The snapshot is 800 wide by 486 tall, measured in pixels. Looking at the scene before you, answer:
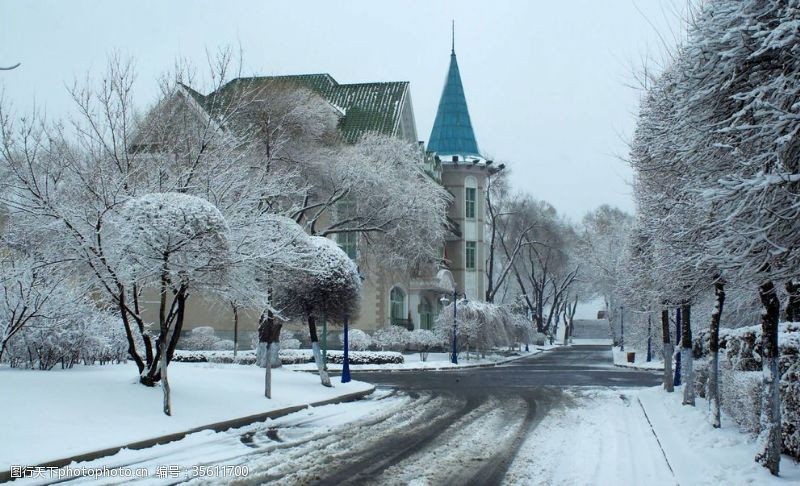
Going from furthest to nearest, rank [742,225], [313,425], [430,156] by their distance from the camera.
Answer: [430,156], [313,425], [742,225]

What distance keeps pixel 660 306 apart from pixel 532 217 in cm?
5094

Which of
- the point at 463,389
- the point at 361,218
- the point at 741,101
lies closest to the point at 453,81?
the point at 361,218

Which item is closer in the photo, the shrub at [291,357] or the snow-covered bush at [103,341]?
the snow-covered bush at [103,341]

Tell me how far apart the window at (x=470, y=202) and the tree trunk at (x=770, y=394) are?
46.9 meters

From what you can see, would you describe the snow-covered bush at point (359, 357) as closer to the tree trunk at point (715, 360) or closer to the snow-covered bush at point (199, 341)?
the snow-covered bush at point (199, 341)

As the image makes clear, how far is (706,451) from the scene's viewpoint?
11320 mm

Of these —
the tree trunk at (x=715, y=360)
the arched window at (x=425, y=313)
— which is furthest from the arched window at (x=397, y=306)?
the tree trunk at (x=715, y=360)

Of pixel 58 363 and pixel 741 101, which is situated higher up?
pixel 741 101

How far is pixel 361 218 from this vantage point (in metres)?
31.4

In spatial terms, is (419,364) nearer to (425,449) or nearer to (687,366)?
(687,366)

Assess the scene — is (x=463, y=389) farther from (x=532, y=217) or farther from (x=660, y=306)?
(x=532, y=217)

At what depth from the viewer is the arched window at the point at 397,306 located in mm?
47250

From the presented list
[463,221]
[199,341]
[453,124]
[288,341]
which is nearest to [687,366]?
[288,341]

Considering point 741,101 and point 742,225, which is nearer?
point 742,225
